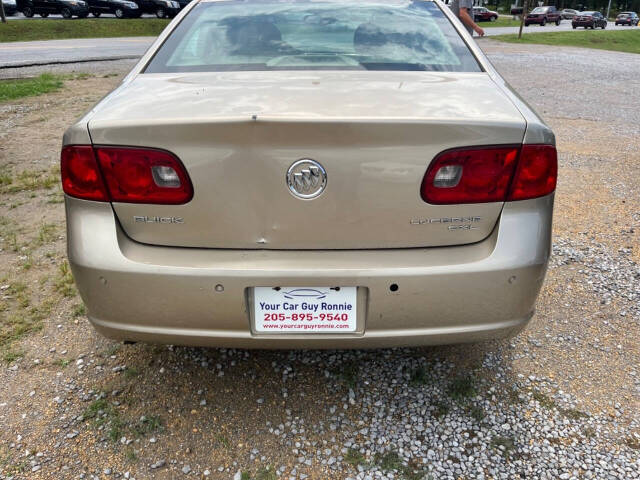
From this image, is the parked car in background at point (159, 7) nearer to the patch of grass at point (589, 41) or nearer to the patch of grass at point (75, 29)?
the patch of grass at point (75, 29)

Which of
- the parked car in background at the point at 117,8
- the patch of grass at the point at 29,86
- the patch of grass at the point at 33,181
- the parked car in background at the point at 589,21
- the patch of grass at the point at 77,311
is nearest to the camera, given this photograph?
the patch of grass at the point at 77,311

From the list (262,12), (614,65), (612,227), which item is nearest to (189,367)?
(262,12)

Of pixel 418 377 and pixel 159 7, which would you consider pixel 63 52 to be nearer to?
pixel 159 7

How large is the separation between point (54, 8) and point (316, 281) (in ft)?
101

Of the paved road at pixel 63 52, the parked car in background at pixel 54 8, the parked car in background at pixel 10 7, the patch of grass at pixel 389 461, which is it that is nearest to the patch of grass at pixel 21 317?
the patch of grass at pixel 389 461

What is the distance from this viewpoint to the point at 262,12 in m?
2.73

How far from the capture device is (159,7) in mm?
28484

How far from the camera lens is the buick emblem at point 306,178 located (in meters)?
1.72

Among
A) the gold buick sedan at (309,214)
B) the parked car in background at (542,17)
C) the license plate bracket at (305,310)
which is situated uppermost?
the gold buick sedan at (309,214)

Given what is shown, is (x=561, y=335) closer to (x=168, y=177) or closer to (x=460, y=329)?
(x=460, y=329)

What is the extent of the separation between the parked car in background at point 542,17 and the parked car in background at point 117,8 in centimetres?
3262

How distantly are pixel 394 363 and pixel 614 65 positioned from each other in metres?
16.8

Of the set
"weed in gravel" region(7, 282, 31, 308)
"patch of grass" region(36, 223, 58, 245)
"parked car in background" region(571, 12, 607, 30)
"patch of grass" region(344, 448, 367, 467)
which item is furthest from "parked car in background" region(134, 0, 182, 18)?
"parked car in background" region(571, 12, 607, 30)

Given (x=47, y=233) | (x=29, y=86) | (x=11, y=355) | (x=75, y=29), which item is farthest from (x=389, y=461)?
(x=75, y=29)
